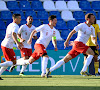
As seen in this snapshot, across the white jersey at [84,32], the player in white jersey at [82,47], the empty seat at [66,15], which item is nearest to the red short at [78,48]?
the player in white jersey at [82,47]

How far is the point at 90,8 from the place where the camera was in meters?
12.9

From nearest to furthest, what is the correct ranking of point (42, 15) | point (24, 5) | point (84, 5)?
point (42, 15) < point (24, 5) < point (84, 5)

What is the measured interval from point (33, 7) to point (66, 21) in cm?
166

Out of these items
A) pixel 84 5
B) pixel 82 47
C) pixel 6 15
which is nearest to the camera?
pixel 82 47

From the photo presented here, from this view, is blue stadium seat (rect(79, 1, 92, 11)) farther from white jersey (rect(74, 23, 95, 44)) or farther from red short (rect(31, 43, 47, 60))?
red short (rect(31, 43, 47, 60))

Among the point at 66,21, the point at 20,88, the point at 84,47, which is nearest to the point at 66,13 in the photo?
the point at 66,21

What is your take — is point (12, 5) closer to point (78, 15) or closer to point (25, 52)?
point (78, 15)

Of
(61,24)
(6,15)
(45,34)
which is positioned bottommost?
(45,34)

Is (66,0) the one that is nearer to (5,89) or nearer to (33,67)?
(33,67)

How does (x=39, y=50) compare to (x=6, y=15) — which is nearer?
(x=39, y=50)

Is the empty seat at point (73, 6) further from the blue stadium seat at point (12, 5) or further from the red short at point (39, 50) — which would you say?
the red short at point (39, 50)

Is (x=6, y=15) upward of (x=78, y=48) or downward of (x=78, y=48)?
upward

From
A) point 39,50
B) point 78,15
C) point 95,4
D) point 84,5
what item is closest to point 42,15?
point 78,15

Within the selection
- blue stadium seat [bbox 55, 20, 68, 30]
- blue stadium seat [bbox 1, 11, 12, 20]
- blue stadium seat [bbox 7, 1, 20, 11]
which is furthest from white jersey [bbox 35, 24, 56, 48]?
blue stadium seat [bbox 7, 1, 20, 11]
